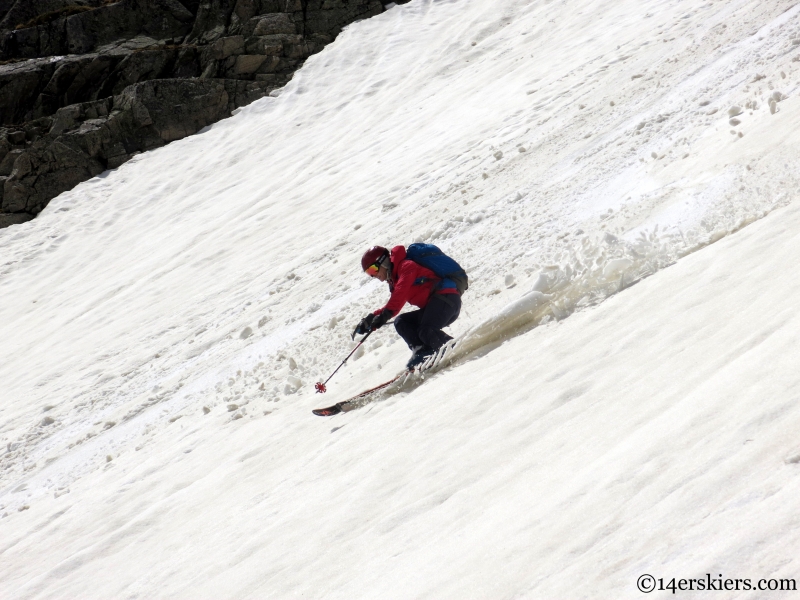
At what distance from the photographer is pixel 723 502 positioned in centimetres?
266

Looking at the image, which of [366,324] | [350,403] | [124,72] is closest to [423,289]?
[366,324]

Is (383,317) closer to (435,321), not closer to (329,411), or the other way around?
(435,321)

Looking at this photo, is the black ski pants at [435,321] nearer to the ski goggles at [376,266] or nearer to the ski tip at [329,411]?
the ski goggles at [376,266]

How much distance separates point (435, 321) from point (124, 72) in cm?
2630

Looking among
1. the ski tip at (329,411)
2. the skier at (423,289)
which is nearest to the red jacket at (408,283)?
the skier at (423,289)

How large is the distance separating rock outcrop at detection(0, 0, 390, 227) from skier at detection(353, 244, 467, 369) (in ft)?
71.1

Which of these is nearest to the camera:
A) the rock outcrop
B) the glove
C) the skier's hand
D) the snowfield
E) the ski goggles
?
the snowfield

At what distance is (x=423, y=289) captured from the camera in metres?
6.25

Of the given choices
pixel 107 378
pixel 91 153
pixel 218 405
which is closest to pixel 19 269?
pixel 91 153

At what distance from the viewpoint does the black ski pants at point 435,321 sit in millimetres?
6199

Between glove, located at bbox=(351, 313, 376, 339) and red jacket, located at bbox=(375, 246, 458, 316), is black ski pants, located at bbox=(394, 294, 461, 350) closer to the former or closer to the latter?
red jacket, located at bbox=(375, 246, 458, 316)

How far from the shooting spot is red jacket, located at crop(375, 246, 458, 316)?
6.01m

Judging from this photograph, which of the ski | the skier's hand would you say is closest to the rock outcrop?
the ski

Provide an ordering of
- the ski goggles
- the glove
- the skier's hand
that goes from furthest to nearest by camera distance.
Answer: the ski goggles, the glove, the skier's hand
